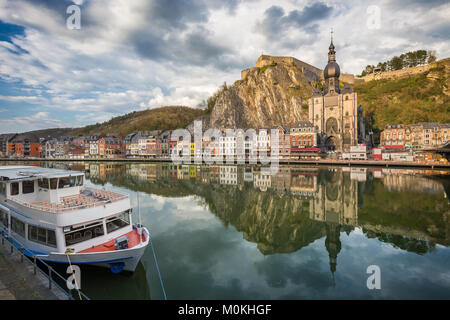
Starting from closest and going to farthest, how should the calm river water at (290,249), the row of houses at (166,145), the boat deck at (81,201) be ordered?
the calm river water at (290,249) < the boat deck at (81,201) < the row of houses at (166,145)

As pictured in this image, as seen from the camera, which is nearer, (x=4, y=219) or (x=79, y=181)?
(x=4, y=219)

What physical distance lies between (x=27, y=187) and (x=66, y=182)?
2284 millimetres

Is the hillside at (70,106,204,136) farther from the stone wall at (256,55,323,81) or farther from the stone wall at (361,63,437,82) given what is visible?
the stone wall at (361,63,437,82)

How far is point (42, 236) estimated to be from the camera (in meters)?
10.2

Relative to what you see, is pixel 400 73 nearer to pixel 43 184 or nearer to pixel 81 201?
pixel 81 201

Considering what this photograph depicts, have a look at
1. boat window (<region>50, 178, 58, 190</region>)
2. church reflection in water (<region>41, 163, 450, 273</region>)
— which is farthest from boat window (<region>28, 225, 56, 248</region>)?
church reflection in water (<region>41, 163, 450, 273</region>)

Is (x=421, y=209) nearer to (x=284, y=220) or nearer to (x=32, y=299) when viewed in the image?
(x=284, y=220)

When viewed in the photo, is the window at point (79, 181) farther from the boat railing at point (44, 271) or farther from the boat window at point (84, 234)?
the boat railing at point (44, 271)

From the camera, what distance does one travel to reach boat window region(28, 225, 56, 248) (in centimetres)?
993

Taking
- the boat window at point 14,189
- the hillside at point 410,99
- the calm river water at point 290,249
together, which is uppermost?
the hillside at point 410,99

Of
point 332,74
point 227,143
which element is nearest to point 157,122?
point 227,143

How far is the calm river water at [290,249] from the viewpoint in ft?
30.8

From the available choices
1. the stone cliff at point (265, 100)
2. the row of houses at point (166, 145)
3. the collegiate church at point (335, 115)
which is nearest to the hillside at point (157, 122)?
the row of houses at point (166, 145)

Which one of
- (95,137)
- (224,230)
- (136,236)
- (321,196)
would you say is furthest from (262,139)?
(95,137)
